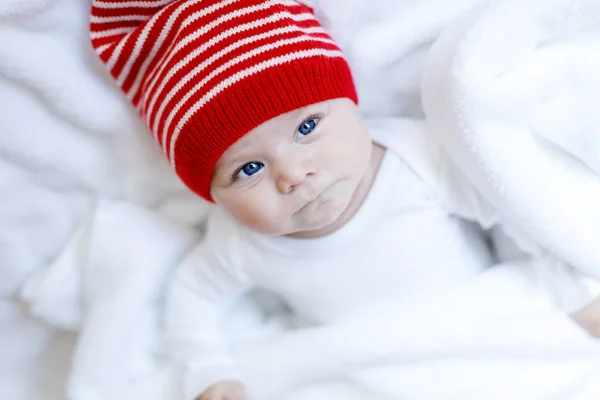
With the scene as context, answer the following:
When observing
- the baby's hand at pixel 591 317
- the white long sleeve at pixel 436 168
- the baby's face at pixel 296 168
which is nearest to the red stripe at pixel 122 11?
the baby's face at pixel 296 168

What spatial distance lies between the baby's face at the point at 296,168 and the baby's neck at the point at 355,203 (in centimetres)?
6

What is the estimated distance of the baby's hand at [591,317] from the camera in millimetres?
771

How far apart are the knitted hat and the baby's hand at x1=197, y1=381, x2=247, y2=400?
27cm

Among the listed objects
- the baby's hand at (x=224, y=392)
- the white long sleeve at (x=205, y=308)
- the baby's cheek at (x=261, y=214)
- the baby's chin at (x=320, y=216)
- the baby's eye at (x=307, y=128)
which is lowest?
the baby's hand at (x=224, y=392)

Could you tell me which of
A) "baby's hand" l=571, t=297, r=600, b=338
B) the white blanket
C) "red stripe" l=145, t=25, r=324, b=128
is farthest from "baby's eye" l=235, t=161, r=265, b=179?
"baby's hand" l=571, t=297, r=600, b=338

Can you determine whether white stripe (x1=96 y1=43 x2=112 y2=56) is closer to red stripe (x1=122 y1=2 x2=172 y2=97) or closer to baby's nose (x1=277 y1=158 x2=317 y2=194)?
red stripe (x1=122 y1=2 x2=172 y2=97)

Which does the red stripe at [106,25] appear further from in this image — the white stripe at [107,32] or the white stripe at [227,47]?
the white stripe at [227,47]

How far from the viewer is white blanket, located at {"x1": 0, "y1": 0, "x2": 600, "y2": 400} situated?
774mm

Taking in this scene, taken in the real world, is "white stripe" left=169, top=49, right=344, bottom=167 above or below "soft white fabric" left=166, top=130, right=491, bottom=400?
above

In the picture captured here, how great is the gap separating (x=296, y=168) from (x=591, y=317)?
0.39 m

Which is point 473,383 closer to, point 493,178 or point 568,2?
point 493,178

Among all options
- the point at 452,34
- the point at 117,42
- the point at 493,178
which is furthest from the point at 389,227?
the point at 117,42

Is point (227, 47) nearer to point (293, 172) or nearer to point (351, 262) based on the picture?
point (293, 172)

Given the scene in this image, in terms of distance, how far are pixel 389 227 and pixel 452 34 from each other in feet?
0.81
